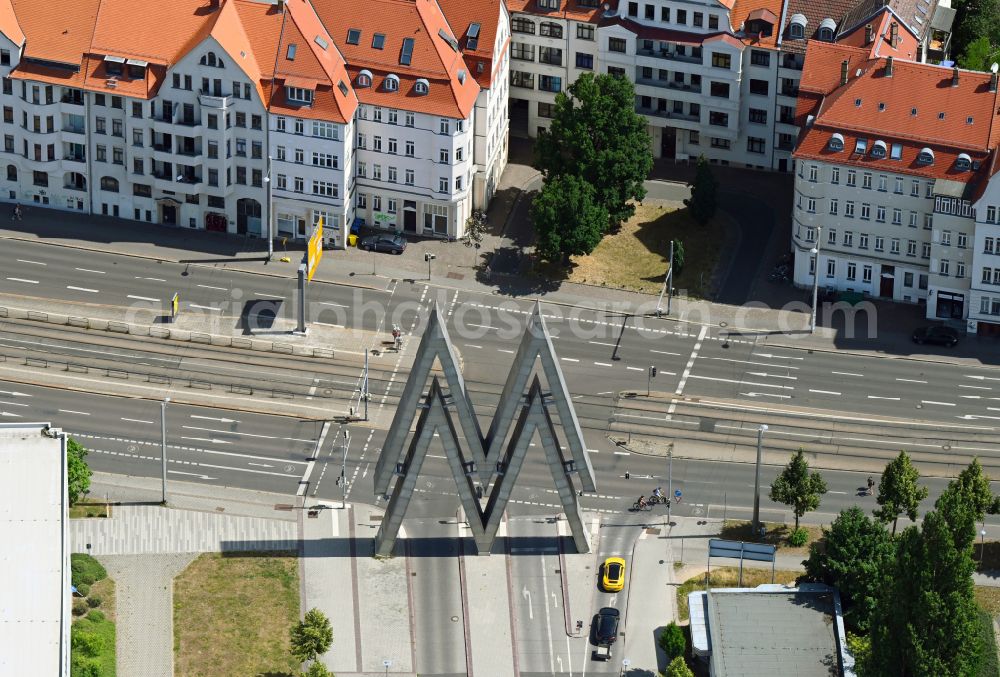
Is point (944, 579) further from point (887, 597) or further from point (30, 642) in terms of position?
point (30, 642)

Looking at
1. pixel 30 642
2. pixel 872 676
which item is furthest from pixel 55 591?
pixel 872 676

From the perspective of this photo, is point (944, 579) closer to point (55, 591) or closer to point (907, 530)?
point (907, 530)

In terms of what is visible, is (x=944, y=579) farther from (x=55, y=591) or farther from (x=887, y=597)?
(x=55, y=591)

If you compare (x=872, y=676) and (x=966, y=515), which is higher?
(x=966, y=515)

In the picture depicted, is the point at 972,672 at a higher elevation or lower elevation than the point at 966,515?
lower

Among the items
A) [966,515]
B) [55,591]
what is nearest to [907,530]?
[966,515]
